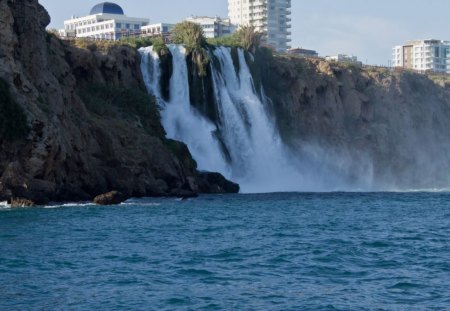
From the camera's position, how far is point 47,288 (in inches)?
1083

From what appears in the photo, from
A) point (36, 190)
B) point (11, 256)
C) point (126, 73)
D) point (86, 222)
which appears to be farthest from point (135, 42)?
point (11, 256)

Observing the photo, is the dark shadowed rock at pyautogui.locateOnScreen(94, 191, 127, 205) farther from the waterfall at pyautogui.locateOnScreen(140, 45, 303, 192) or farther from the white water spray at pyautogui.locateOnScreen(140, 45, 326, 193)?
the white water spray at pyautogui.locateOnScreen(140, 45, 326, 193)

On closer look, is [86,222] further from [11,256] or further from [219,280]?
[219,280]

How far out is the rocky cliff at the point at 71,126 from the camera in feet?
176

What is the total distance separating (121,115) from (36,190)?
16.3 meters

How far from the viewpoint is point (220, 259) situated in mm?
32938

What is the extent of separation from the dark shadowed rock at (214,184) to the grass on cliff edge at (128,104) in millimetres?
4818

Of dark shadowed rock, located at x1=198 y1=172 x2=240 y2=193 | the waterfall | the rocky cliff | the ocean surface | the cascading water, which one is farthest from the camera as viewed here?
the waterfall

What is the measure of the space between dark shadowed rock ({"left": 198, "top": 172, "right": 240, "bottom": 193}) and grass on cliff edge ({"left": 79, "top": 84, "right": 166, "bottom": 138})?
4818mm

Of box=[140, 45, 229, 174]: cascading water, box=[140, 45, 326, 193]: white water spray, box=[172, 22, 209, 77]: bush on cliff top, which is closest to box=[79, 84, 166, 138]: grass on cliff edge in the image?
box=[140, 45, 229, 174]: cascading water

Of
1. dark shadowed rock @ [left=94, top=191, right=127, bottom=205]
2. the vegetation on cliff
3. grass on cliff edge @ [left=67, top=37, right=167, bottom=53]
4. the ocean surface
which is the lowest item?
the ocean surface

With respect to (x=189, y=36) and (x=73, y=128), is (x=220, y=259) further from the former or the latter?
(x=189, y=36)

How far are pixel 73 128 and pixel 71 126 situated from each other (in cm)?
18

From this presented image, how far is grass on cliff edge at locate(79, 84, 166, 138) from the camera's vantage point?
68.4 meters
